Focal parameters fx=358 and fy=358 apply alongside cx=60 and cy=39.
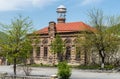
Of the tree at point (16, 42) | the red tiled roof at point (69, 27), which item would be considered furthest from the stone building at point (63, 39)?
the tree at point (16, 42)

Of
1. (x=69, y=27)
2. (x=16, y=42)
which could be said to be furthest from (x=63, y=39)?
(x=16, y=42)

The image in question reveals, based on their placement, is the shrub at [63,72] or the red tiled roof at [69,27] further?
the red tiled roof at [69,27]

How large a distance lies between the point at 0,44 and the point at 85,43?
21.9 m

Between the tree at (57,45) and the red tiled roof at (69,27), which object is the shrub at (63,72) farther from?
the tree at (57,45)

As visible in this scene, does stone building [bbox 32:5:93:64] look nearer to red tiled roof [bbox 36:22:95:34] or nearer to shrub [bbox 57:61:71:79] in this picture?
red tiled roof [bbox 36:22:95:34]

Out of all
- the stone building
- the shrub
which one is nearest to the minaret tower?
the stone building

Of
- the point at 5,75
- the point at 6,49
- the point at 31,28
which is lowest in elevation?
the point at 5,75

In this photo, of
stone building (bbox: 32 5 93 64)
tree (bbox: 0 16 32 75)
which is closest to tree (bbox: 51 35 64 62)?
stone building (bbox: 32 5 93 64)

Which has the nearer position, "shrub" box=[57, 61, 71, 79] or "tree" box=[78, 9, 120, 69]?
"shrub" box=[57, 61, 71, 79]

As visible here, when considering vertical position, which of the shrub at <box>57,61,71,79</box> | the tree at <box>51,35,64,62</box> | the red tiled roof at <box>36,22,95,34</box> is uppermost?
the red tiled roof at <box>36,22,95,34</box>

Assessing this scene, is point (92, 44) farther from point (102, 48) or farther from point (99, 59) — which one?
point (99, 59)

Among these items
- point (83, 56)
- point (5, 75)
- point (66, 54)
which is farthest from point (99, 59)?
point (5, 75)

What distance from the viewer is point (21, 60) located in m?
37.4

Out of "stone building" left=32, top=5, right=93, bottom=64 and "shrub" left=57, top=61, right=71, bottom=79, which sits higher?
"stone building" left=32, top=5, right=93, bottom=64
